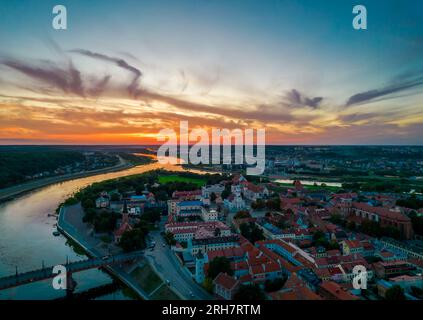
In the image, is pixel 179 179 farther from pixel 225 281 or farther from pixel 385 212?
pixel 225 281

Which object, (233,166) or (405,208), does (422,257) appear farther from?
(233,166)

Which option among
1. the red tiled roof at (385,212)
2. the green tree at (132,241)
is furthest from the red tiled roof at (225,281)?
the red tiled roof at (385,212)

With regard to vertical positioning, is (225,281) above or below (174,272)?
above

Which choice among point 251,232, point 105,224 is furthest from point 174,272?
point 105,224

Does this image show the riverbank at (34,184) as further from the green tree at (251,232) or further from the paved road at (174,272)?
the green tree at (251,232)

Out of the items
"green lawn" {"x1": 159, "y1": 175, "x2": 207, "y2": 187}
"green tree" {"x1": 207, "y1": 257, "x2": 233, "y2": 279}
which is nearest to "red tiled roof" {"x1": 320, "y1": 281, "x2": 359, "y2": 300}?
"green tree" {"x1": 207, "y1": 257, "x2": 233, "y2": 279}
